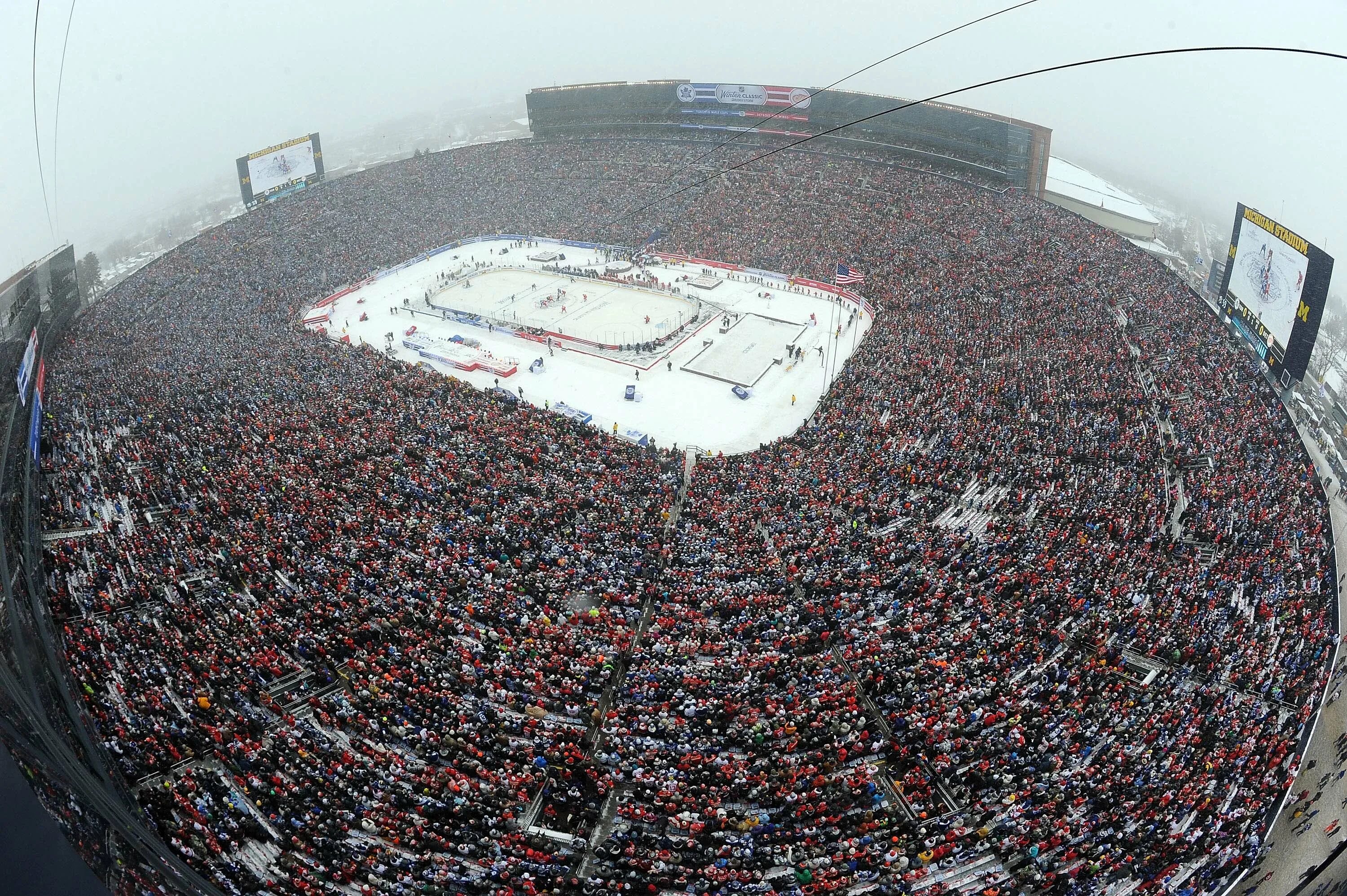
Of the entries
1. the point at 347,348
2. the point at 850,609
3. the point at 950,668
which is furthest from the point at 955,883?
the point at 347,348

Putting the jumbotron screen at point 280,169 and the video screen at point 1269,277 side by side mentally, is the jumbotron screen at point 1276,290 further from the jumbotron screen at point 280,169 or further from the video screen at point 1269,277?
the jumbotron screen at point 280,169

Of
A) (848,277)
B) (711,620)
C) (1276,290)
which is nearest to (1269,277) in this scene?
(1276,290)

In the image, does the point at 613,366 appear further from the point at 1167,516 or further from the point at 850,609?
the point at 1167,516

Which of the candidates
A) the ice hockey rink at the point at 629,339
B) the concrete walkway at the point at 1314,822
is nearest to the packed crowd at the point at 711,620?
the concrete walkway at the point at 1314,822

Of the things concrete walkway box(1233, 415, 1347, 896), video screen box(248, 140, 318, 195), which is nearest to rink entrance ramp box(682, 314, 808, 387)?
concrete walkway box(1233, 415, 1347, 896)

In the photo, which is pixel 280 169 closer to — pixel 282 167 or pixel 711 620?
pixel 282 167
